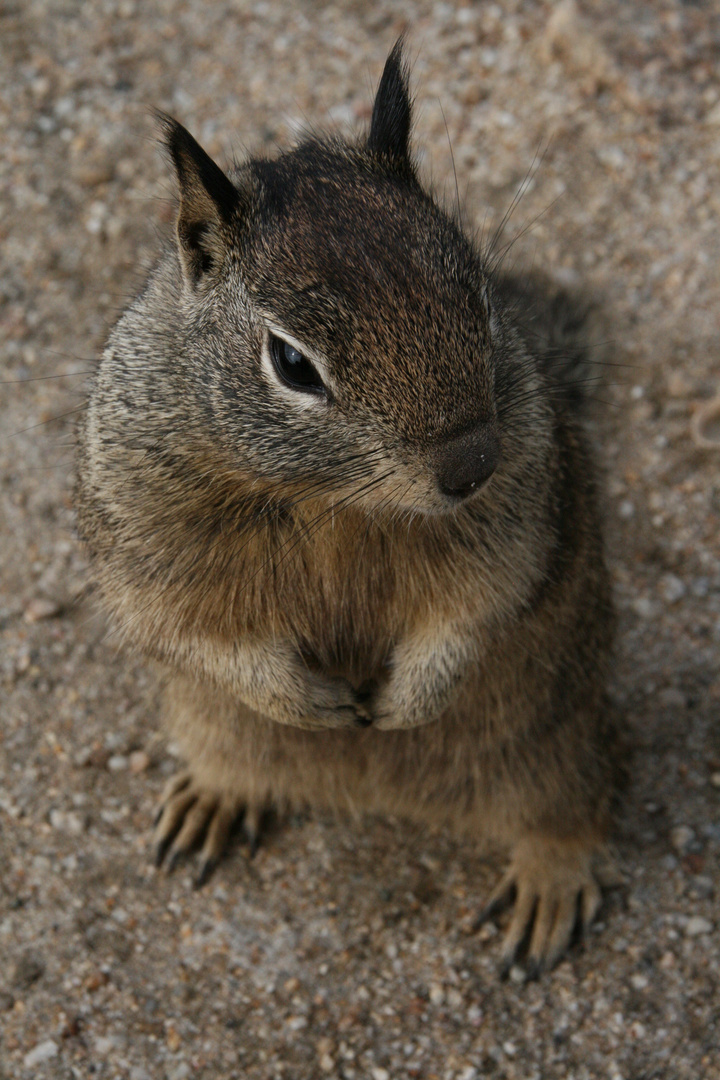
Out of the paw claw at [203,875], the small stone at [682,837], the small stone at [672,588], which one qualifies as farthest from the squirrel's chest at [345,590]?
the small stone at [672,588]

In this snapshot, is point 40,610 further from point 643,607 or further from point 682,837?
point 682,837

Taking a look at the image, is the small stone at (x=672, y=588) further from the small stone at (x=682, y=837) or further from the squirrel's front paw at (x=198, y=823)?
the squirrel's front paw at (x=198, y=823)

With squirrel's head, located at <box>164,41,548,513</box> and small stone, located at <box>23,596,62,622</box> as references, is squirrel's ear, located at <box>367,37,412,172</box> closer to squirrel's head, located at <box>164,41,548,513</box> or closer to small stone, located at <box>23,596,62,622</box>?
squirrel's head, located at <box>164,41,548,513</box>

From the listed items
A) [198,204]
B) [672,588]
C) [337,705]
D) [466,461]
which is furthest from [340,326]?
[672,588]

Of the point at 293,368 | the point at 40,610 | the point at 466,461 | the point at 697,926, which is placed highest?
the point at 293,368

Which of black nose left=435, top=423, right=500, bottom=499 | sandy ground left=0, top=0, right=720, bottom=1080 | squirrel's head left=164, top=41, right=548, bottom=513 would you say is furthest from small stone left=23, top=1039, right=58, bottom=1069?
black nose left=435, top=423, right=500, bottom=499
